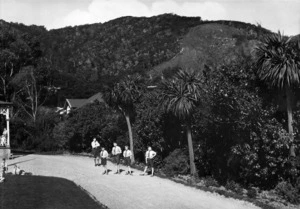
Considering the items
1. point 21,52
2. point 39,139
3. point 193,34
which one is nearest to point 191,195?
point 39,139

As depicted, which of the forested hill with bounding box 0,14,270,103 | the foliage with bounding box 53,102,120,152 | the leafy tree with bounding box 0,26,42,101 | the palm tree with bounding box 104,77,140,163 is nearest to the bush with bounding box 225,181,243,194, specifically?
the palm tree with bounding box 104,77,140,163

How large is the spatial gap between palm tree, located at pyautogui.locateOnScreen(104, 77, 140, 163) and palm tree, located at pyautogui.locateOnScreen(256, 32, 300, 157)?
41.0 feet

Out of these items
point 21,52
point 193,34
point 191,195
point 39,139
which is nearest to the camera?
point 191,195

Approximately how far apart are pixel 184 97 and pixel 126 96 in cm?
800

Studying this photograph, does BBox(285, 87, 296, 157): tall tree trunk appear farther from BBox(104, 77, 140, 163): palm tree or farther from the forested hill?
the forested hill

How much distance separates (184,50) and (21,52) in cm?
9211

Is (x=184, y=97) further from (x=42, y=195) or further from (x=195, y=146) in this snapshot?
(x=42, y=195)

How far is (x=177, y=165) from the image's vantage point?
1046 inches

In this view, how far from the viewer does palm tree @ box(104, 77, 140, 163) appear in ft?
108

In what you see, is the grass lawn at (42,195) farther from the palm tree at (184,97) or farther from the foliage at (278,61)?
the foliage at (278,61)

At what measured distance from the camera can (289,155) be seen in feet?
68.6

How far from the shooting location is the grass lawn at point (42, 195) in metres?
15.3

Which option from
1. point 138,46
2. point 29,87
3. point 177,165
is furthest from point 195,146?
point 138,46

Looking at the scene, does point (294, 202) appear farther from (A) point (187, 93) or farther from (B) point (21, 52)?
(B) point (21, 52)
